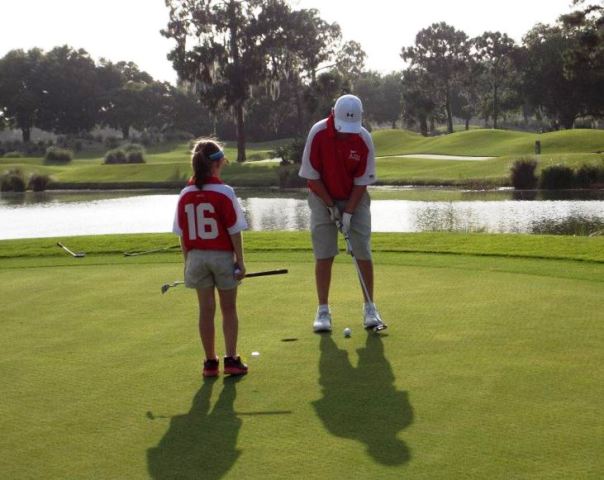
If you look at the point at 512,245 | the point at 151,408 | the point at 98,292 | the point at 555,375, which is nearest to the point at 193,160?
the point at 151,408

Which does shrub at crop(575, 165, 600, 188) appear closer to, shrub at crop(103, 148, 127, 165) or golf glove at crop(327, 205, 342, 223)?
golf glove at crop(327, 205, 342, 223)

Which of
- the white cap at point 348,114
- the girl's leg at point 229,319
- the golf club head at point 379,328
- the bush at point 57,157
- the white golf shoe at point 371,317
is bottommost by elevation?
the golf club head at point 379,328

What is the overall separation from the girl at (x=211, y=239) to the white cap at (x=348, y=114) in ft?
5.03

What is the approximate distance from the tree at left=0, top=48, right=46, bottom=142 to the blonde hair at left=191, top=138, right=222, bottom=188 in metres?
101

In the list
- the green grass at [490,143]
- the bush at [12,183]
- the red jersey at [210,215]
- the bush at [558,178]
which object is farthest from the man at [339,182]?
the green grass at [490,143]

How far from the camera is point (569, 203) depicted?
28.4 metres

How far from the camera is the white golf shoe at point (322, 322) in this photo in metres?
7.11

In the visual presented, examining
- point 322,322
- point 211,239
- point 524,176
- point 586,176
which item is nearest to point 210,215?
point 211,239

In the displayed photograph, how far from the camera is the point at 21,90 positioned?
104m

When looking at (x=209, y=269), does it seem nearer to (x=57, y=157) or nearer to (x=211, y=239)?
(x=211, y=239)

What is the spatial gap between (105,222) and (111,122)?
84.5 m

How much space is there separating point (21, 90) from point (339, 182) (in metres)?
103

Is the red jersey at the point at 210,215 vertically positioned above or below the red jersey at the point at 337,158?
below

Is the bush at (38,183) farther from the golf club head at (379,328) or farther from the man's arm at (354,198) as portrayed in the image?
the golf club head at (379,328)
